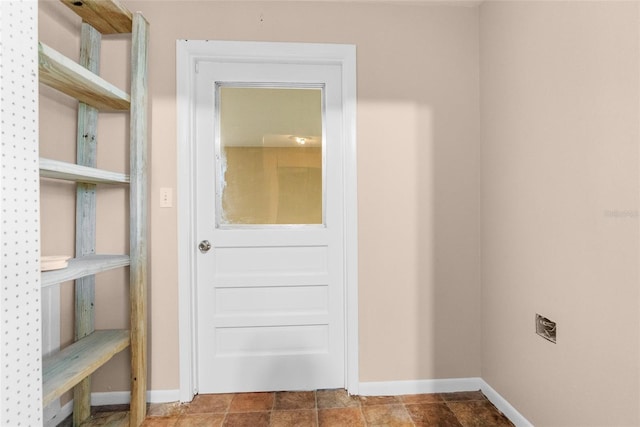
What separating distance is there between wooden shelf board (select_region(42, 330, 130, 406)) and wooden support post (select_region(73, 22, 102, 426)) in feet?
0.46

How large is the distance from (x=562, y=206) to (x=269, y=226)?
1.49m

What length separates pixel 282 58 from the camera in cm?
197

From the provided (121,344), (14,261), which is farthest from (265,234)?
(14,261)

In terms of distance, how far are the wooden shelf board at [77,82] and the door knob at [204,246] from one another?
848 millimetres

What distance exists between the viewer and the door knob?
199 centimetres

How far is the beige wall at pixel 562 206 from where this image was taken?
3.91ft

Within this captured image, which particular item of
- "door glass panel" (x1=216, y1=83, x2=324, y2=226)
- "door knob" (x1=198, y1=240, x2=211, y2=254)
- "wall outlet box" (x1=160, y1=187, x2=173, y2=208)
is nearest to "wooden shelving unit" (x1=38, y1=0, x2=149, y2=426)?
"wall outlet box" (x1=160, y1=187, x2=173, y2=208)

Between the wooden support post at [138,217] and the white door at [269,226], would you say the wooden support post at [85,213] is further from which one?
the white door at [269,226]

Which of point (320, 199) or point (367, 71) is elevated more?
point (367, 71)

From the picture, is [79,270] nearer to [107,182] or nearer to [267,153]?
[107,182]

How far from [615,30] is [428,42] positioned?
3.27 ft

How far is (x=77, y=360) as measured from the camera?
147cm

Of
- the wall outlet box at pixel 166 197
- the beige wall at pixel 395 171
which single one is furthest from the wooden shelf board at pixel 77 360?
the wall outlet box at pixel 166 197

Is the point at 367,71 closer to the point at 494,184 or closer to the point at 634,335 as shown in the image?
the point at 494,184
